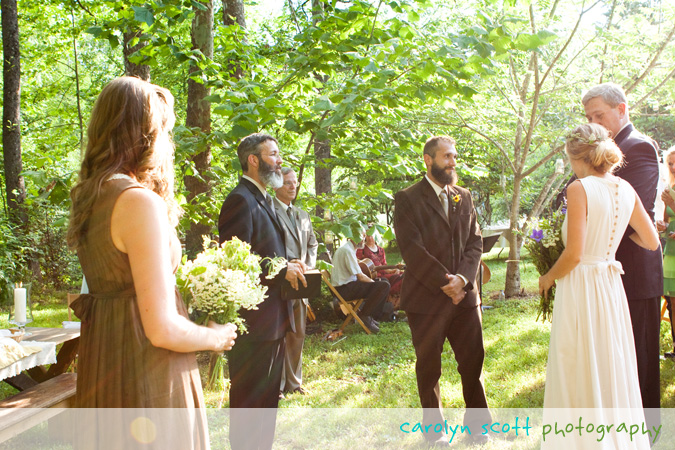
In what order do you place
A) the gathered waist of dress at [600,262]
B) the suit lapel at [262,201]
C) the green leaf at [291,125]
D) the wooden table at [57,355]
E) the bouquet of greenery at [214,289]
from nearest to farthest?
the bouquet of greenery at [214,289] < the gathered waist of dress at [600,262] < the suit lapel at [262,201] < the wooden table at [57,355] < the green leaf at [291,125]

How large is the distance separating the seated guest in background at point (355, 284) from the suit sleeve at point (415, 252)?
4.90 meters

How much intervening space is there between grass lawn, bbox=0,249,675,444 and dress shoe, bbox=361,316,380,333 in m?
0.17

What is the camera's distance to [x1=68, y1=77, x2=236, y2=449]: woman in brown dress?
1781 mm

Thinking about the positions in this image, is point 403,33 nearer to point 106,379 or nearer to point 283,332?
point 283,332

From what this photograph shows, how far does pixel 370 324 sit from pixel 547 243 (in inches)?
228

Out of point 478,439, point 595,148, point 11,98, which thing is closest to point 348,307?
point 478,439

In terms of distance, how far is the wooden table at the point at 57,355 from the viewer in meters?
4.50

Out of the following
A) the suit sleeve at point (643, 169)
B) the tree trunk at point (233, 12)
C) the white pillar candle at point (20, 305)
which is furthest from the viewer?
the tree trunk at point (233, 12)

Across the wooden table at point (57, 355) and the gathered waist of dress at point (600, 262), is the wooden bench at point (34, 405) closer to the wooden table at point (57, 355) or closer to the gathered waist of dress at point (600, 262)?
the wooden table at point (57, 355)

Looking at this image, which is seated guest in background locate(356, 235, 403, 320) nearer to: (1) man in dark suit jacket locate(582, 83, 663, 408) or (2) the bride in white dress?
(1) man in dark suit jacket locate(582, 83, 663, 408)

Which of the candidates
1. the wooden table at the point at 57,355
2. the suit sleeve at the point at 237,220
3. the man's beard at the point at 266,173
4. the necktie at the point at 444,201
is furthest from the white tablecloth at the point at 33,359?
the necktie at the point at 444,201

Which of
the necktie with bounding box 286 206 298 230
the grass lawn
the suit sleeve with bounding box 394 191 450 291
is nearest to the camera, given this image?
the suit sleeve with bounding box 394 191 450 291

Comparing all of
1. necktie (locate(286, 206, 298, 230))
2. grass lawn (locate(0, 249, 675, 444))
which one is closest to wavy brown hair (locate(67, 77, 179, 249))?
grass lawn (locate(0, 249, 675, 444))

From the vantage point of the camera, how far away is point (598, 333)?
130 inches
